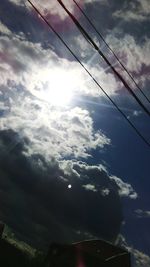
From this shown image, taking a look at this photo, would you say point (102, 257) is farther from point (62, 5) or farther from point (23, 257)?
point (62, 5)

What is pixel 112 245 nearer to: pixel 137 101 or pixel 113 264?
pixel 113 264

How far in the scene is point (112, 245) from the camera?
32.7 meters

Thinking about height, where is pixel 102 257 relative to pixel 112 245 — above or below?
below

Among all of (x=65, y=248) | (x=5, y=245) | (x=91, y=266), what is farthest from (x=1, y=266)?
(x=91, y=266)

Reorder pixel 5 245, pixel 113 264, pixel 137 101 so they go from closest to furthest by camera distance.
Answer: pixel 137 101
pixel 113 264
pixel 5 245

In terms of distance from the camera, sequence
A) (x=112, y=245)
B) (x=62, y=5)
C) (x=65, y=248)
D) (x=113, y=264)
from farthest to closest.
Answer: (x=112, y=245) < (x=65, y=248) < (x=113, y=264) < (x=62, y=5)

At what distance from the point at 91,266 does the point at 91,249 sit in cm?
258

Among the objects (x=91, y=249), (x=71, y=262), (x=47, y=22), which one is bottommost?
(x=47, y=22)

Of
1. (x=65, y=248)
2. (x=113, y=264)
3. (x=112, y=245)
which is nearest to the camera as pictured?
(x=113, y=264)

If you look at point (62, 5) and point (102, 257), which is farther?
point (102, 257)

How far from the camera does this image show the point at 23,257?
43.9 meters

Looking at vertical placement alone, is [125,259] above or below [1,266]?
above

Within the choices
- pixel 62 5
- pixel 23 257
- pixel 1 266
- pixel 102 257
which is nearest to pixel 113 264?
pixel 102 257

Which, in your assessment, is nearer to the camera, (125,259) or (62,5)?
(62,5)
